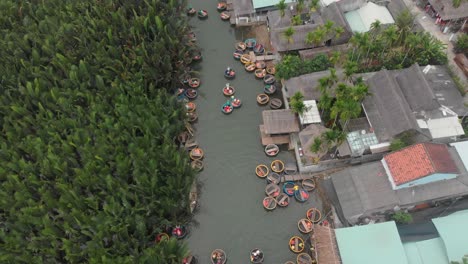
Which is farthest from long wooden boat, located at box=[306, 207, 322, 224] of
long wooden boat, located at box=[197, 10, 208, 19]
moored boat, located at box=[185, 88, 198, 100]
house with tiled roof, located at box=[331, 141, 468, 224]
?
long wooden boat, located at box=[197, 10, 208, 19]

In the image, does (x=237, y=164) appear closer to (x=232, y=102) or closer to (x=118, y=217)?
(x=232, y=102)

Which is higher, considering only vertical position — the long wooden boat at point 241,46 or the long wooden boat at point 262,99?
the long wooden boat at point 241,46

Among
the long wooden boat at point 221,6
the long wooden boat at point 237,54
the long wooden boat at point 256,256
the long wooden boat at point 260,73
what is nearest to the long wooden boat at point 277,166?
the long wooden boat at point 256,256

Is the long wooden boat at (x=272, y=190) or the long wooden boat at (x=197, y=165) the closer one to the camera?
the long wooden boat at (x=272, y=190)

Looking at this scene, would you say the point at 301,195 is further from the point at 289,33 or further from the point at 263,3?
the point at 263,3

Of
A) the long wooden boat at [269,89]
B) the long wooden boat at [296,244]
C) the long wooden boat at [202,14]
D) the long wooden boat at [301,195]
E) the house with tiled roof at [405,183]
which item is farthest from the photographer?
the long wooden boat at [202,14]

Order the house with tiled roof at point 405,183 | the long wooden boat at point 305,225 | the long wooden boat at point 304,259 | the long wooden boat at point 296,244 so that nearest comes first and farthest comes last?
the house with tiled roof at point 405,183, the long wooden boat at point 304,259, the long wooden boat at point 296,244, the long wooden boat at point 305,225

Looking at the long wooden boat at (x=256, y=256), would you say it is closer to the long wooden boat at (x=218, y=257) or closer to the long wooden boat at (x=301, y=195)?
the long wooden boat at (x=218, y=257)

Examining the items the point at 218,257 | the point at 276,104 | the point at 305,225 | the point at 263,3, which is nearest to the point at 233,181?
the point at 218,257

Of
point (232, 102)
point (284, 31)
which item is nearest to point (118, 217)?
point (232, 102)
